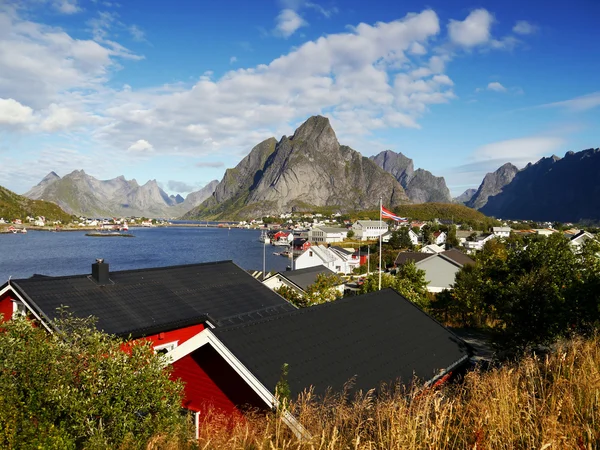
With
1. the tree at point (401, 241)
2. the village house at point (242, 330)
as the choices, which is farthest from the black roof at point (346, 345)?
the tree at point (401, 241)

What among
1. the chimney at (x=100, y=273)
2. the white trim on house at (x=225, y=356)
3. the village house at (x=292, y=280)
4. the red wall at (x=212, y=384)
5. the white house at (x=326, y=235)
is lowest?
the white house at (x=326, y=235)

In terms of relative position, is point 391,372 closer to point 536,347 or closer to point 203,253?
point 536,347

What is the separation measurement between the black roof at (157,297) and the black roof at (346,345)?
5.59 meters

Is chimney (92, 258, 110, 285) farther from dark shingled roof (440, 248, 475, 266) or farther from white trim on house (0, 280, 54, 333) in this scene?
dark shingled roof (440, 248, 475, 266)

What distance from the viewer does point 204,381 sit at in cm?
791

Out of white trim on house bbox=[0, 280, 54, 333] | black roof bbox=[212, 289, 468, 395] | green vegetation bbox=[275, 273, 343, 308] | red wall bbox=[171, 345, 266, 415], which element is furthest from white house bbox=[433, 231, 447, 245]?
red wall bbox=[171, 345, 266, 415]

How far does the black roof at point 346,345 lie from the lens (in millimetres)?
7734

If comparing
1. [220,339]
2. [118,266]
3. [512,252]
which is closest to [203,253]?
[118,266]

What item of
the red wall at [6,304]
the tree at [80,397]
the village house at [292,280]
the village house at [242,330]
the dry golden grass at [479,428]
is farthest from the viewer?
the village house at [292,280]

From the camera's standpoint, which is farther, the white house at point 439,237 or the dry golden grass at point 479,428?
the white house at point 439,237

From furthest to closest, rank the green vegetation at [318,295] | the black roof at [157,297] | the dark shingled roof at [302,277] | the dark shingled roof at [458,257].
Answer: the dark shingled roof at [458,257] < the dark shingled roof at [302,277] < the green vegetation at [318,295] < the black roof at [157,297]

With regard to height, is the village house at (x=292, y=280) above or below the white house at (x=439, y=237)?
above

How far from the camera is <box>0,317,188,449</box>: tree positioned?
440 centimetres

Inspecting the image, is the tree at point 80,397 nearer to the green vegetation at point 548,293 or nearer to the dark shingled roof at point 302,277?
the green vegetation at point 548,293
